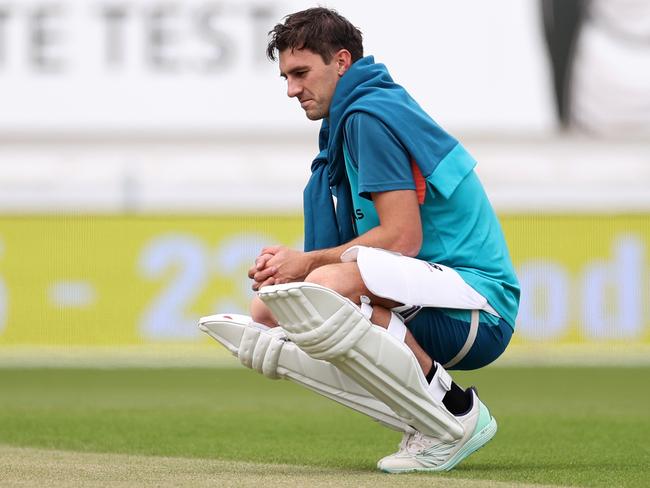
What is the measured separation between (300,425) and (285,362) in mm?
2265

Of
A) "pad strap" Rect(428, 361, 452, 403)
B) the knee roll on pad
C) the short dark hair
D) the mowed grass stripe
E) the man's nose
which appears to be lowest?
the mowed grass stripe

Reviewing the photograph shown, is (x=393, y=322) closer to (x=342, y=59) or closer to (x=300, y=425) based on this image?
(x=342, y=59)

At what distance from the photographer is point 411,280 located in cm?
466

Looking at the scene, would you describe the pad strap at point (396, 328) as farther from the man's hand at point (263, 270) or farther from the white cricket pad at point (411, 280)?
the man's hand at point (263, 270)

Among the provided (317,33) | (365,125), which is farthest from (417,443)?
(317,33)

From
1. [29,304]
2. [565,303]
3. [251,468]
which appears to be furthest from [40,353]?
[251,468]

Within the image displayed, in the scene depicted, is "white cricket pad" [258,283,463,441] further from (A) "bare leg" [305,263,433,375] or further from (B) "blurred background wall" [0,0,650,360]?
(B) "blurred background wall" [0,0,650,360]

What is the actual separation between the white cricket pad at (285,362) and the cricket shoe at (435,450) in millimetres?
91

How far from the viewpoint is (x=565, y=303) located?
44.2ft

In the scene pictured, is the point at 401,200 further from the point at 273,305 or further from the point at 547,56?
the point at 547,56

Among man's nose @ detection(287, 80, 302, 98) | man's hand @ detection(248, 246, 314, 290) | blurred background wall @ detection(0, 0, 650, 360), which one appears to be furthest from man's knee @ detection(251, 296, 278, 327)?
blurred background wall @ detection(0, 0, 650, 360)

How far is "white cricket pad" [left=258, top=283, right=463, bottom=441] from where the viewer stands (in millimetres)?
4512

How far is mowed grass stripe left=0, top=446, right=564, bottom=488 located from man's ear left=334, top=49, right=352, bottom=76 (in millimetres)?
1312

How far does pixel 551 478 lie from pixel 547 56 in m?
21.5
